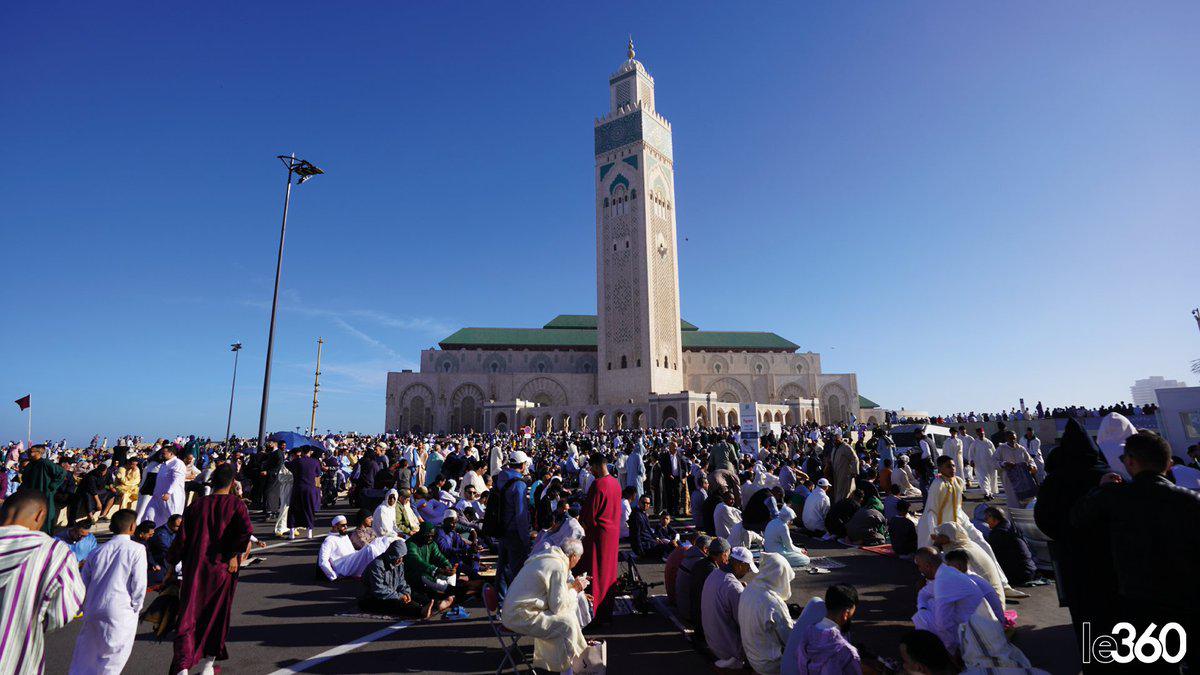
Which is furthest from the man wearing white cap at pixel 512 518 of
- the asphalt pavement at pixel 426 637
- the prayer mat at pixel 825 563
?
the prayer mat at pixel 825 563

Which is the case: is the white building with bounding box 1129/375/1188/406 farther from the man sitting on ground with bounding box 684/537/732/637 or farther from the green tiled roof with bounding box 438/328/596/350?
the man sitting on ground with bounding box 684/537/732/637

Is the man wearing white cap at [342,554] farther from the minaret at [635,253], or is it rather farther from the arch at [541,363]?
the arch at [541,363]

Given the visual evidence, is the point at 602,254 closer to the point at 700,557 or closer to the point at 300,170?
the point at 300,170

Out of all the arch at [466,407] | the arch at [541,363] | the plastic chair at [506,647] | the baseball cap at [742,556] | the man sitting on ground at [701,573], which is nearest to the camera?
the plastic chair at [506,647]

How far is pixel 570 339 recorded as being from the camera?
182ft

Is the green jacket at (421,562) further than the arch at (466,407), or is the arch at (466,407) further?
the arch at (466,407)

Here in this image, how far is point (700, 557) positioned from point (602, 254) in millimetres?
43246

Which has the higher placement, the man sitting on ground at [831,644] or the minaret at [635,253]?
the minaret at [635,253]

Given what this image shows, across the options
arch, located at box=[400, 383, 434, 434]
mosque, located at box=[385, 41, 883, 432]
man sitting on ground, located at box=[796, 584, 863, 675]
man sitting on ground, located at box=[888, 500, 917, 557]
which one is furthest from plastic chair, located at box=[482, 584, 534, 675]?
arch, located at box=[400, 383, 434, 434]

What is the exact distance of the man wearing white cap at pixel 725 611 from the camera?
12.3ft

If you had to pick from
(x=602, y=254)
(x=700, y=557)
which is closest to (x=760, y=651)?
(x=700, y=557)

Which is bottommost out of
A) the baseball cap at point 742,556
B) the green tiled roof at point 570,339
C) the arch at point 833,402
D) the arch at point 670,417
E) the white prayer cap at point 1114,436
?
the baseball cap at point 742,556

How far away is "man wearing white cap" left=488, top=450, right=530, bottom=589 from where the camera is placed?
542 cm

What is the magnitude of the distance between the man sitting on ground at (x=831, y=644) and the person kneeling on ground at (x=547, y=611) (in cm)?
148
